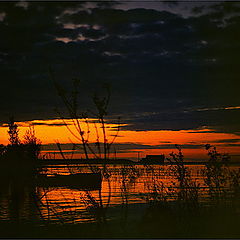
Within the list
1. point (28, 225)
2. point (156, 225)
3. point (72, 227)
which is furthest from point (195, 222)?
point (28, 225)

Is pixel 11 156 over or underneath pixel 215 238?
over

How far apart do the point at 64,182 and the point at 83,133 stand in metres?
30.2

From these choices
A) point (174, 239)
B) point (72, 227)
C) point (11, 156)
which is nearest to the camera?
point (174, 239)

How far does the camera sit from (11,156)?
169ft

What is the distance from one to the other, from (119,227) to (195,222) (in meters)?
3.19

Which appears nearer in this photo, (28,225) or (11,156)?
(28,225)

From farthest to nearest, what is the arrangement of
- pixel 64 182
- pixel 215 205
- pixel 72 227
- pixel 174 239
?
pixel 64 182 < pixel 215 205 < pixel 72 227 < pixel 174 239

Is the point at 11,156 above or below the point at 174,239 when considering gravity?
above

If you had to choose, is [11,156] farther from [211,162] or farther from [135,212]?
[211,162]

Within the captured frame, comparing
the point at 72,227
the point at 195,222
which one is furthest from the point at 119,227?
the point at 195,222

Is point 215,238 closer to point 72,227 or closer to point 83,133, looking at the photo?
point 72,227

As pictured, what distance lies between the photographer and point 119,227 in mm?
14531

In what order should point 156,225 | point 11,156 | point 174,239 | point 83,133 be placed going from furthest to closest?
point 11,156 < point 156,225 < point 174,239 < point 83,133

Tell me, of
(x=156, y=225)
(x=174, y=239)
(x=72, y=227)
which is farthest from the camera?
(x=72, y=227)
